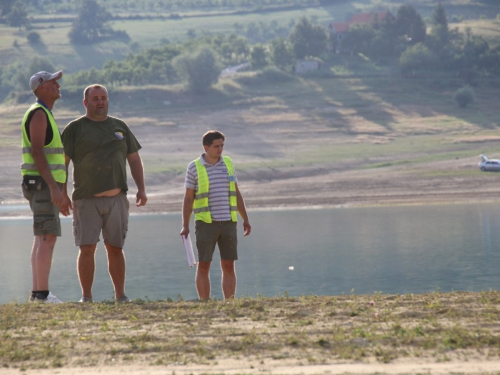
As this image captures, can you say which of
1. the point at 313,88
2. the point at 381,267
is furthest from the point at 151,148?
the point at 381,267

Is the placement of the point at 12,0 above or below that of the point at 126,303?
above

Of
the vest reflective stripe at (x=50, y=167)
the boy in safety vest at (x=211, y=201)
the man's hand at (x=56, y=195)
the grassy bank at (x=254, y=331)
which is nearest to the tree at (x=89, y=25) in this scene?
the boy in safety vest at (x=211, y=201)

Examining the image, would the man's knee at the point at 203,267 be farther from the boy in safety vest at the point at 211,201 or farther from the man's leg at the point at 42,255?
the man's leg at the point at 42,255

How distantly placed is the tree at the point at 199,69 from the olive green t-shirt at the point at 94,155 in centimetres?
7317

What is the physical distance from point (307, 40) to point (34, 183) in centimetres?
9977

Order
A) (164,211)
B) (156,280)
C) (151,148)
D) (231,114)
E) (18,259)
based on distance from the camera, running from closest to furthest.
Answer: (156,280) → (18,259) → (164,211) → (151,148) → (231,114)

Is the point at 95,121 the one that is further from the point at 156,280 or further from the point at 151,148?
the point at 151,148

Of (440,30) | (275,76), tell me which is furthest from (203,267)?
(440,30)

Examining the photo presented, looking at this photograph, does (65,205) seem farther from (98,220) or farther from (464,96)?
(464,96)

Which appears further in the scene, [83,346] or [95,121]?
[95,121]

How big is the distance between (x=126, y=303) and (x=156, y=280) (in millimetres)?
8422

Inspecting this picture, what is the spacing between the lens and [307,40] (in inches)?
4220

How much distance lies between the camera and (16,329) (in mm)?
7645

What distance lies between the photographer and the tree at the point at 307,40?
4129 inches
